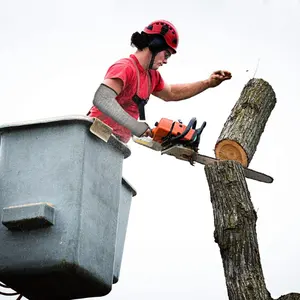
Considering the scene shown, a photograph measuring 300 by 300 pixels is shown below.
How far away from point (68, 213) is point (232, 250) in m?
1.01

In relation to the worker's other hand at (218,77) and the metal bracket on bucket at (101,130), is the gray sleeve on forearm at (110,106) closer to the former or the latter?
the metal bracket on bucket at (101,130)

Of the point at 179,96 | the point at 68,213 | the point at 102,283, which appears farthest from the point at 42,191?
the point at 179,96

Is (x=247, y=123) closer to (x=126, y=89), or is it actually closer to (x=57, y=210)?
(x=126, y=89)

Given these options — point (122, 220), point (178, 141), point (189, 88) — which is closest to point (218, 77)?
point (189, 88)

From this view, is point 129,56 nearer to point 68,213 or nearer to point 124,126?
point 124,126

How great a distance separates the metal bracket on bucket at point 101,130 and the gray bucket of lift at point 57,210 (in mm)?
35

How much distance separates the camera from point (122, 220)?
7492mm

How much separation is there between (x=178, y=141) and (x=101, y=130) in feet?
2.86

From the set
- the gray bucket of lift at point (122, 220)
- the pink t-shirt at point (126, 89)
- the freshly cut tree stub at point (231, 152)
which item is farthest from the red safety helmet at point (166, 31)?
the gray bucket of lift at point (122, 220)

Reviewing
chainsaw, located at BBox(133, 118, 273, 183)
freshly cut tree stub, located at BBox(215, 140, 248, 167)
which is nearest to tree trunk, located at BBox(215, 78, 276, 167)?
freshly cut tree stub, located at BBox(215, 140, 248, 167)

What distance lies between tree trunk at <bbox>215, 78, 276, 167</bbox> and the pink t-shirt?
615 millimetres

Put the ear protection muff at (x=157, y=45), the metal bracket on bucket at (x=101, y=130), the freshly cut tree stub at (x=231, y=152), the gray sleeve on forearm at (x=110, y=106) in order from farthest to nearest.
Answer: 1. the ear protection muff at (x=157, y=45)
2. the freshly cut tree stub at (x=231, y=152)
3. the gray sleeve on forearm at (x=110, y=106)
4. the metal bracket on bucket at (x=101, y=130)

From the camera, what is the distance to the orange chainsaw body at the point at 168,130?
24.7 ft

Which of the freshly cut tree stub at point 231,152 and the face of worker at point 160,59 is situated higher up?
the face of worker at point 160,59
